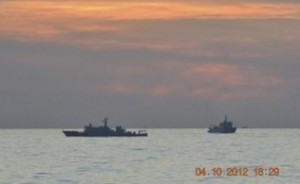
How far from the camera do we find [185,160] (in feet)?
437

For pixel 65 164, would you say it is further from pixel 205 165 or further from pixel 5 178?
pixel 5 178

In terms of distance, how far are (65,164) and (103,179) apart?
27.1 meters

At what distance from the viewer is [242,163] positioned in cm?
12712

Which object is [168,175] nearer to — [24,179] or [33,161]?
[24,179]

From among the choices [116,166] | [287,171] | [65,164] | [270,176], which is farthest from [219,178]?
[65,164]

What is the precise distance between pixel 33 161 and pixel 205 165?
22.6m

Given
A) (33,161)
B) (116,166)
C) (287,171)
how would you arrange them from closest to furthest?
(287,171) → (116,166) → (33,161)

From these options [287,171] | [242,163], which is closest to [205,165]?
[242,163]

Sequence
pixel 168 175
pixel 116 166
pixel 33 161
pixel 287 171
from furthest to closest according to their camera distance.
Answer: pixel 33 161 < pixel 116 166 < pixel 287 171 < pixel 168 175

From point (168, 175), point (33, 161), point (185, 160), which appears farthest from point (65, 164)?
point (168, 175)

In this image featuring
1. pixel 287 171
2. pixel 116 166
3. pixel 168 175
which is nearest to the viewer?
pixel 168 175

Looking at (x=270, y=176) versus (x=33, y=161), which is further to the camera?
(x=33, y=161)

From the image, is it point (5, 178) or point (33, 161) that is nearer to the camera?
point (5, 178)

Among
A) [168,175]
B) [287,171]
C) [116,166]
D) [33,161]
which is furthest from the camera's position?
[33,161]
